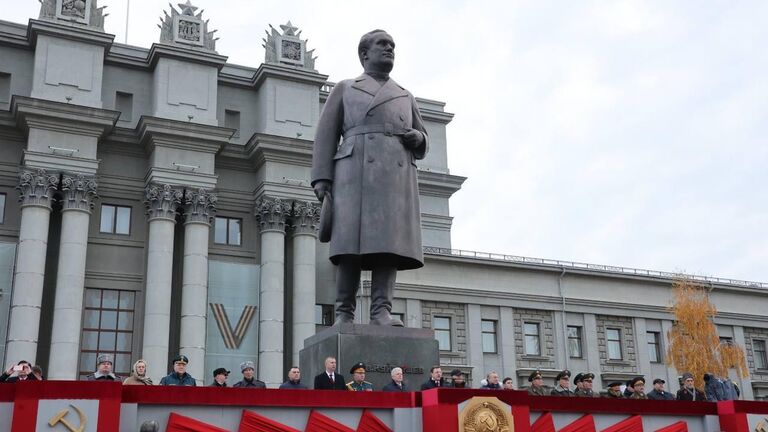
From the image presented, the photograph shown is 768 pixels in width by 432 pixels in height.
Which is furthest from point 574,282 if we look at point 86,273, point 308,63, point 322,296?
point 86,273

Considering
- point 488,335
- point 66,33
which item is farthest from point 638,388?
point 66,33

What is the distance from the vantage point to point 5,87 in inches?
1702

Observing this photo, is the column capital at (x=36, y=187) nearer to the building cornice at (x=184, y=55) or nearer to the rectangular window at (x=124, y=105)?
the rectangular window at (x=124, y=105)

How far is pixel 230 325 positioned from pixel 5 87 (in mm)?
16413

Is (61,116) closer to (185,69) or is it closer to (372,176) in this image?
(185,69)

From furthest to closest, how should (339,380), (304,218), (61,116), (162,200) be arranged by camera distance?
(304,218), (162,200), (61,116), (339,380)

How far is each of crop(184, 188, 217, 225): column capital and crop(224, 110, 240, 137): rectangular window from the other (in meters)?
5.62

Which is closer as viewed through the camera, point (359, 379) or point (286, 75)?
point (359, 379)

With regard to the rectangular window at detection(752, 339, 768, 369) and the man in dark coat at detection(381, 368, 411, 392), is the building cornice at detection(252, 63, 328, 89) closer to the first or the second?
the rectangular window at detection(752, 339, 768, 369)

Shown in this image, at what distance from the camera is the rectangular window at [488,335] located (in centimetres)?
4709

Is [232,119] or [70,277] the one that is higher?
[232,119]

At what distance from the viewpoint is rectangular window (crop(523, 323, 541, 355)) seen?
48312 millimetres

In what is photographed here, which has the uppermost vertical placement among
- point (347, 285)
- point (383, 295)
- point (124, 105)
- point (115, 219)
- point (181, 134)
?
point (124, 105)

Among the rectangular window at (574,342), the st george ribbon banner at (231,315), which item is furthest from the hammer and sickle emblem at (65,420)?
the rectangular window at (574,342)
